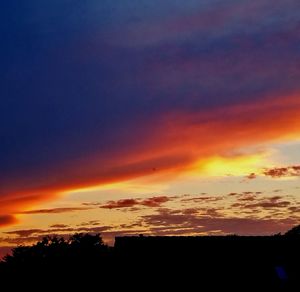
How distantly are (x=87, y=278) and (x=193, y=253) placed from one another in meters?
9.31

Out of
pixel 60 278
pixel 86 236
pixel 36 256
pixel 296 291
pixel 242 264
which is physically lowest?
→ pixel 296 291

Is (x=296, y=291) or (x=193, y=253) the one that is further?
(x=193, y=253)

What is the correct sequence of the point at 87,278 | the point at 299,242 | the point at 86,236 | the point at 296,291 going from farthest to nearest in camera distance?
the point at 86,236 < the point at 87,278 < the point at 299,242 < the point at 296,291

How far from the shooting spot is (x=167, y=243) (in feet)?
106

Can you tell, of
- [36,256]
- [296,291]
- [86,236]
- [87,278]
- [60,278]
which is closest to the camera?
[296,291]

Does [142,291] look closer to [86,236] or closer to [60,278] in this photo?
[60,278]

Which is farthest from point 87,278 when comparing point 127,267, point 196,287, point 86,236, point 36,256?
point 86,236

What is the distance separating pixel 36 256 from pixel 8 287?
32719 millimetres

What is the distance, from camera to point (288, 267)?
30703 millimetres

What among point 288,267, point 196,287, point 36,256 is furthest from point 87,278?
point 36,256

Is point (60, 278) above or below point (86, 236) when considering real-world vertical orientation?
below

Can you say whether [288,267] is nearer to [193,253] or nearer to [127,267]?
[193,253]

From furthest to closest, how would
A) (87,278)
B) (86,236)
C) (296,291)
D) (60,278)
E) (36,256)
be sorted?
(86,236)
(36,256)
(60,278)
(87,278)
(296,291)

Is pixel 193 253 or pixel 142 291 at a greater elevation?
pixel 193 253
